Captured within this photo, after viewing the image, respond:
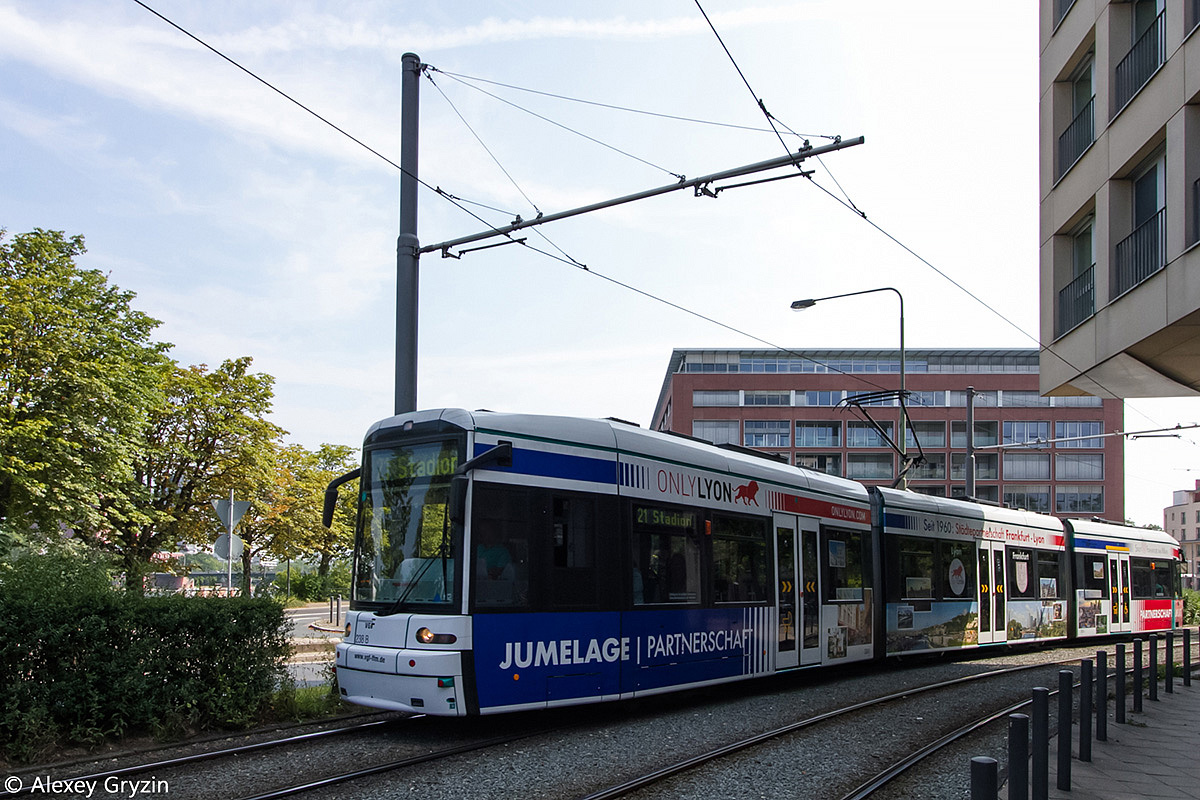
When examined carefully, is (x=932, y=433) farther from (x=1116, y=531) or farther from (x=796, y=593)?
(x=796, y=593)

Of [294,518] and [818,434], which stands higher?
[818,434]

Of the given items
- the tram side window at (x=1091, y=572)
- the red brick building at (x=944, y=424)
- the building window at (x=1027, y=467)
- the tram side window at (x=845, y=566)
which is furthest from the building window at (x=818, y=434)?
the tram side window at (x=845, y=566)

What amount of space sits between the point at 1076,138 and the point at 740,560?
12.1m

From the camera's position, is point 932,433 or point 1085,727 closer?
point 1085,727

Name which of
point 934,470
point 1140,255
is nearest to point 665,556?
point 1140,255

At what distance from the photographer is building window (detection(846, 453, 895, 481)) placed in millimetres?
82938

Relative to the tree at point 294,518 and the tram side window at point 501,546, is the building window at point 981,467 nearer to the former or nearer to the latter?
the tree at point 294,518

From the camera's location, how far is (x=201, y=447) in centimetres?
3484

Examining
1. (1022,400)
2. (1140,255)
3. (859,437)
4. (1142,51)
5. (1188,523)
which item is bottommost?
(1188,523)

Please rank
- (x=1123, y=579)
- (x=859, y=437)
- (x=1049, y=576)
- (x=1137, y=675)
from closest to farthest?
(x=1137, y=675) → (x=1049, y=576) → (x=1123, y=579) → (x=859, y=437)

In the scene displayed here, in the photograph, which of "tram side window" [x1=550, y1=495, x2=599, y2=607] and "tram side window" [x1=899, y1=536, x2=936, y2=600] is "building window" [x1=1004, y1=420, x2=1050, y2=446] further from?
"tram side window" [x1=550, y1=495, x2=599, y2=607]

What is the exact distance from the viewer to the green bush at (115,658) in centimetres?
757

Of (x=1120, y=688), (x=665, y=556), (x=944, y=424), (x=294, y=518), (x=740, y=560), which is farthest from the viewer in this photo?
(x=944, y=424)

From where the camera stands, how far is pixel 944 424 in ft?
272
